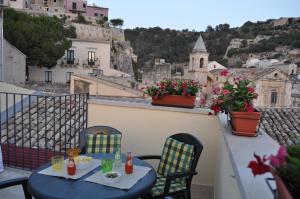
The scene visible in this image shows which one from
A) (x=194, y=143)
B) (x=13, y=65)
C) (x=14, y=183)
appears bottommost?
(x=14, y=183)

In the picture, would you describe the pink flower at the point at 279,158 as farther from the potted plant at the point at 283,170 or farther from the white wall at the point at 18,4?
the white wall at the point at 18,4

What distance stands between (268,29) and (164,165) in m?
49.2

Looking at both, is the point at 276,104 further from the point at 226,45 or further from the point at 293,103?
the point at 226,45

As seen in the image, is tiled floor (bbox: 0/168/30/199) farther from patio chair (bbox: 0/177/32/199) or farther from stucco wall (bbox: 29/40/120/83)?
stucco wall (bbox: 29/40/120/83)

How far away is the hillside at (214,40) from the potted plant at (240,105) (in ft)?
99.1

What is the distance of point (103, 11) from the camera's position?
46281 mm

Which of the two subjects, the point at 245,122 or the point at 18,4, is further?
the point at 18,4

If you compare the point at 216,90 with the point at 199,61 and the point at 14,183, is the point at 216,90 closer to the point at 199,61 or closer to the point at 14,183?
the point at 14,183

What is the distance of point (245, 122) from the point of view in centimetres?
224

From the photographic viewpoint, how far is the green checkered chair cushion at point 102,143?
9.51 ft

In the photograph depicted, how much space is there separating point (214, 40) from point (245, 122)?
43.5 meters

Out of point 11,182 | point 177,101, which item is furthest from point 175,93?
point 11,182

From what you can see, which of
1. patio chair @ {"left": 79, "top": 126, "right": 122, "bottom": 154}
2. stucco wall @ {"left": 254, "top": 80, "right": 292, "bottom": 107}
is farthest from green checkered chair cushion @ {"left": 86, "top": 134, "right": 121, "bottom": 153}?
stucco wall @ {"left": 254, "top": 80, "right": 292, "bottom": 107}

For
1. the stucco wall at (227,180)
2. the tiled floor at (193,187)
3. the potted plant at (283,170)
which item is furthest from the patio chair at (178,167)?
the potted plant at (283,170)
